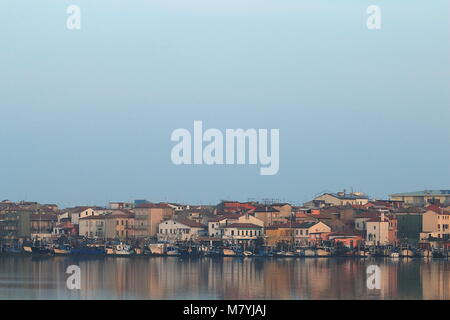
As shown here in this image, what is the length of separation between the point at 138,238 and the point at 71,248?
139cm

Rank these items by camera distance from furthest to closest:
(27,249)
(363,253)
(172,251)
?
(27,249) < (172,251) < (363,253)

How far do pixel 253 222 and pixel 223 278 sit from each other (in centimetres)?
822

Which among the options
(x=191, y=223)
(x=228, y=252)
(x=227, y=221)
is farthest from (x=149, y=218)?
(x=228, y=252)

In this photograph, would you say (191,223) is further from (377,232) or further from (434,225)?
(434,225)

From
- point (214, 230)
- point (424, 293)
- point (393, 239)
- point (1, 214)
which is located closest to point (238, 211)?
point (214, 230)

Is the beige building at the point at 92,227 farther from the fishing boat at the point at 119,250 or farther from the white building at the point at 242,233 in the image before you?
the white building at the point at 242,233

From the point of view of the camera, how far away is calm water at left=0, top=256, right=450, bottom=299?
14.9 metres

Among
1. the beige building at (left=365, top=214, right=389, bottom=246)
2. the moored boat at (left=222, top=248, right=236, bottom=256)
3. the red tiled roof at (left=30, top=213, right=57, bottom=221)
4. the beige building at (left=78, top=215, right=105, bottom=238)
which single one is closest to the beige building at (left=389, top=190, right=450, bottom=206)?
the beige building at (left=365, top=214, right=389, bottom=246)

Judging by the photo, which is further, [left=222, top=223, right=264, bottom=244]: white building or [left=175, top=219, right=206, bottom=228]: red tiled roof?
[left=175, top=219, right=206, bottom=228]: red tiled roof

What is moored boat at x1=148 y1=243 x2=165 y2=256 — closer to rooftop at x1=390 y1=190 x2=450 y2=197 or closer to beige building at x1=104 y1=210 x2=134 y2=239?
beige building at x1=104 y1=210 x2=134 y2=239

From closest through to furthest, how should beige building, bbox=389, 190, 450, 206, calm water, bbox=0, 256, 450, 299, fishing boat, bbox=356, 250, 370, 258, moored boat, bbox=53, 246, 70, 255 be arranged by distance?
calm water, bbox=0, 256, 450, 299, fishing boat, bbox=356, 250, 370, 258, moored boat, bbox=53, 246, 70, 255, beige building, bbox=389, 190, 450, 206

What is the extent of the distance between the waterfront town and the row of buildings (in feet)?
0.06


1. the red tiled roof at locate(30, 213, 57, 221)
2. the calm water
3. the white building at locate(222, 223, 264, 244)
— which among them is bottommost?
the calm water

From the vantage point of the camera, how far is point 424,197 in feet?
103
